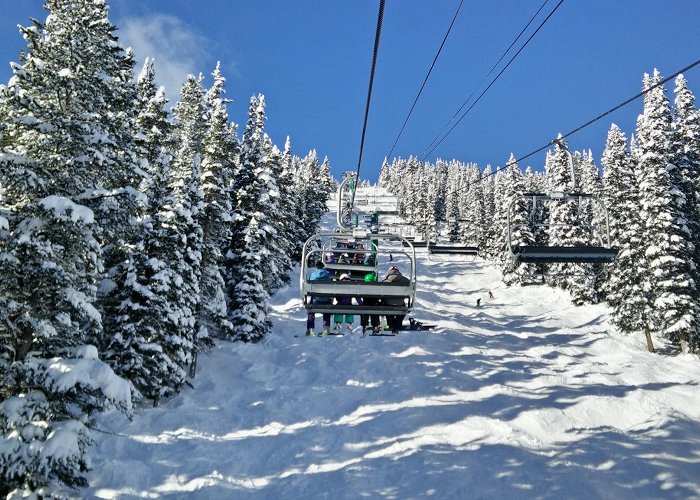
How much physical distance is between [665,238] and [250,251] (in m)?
28.7

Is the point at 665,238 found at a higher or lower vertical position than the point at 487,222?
lower

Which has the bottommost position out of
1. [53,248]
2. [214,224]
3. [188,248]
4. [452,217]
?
[53,248]

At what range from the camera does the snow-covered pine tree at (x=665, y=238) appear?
29.5m

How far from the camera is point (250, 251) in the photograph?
30516 millimetres

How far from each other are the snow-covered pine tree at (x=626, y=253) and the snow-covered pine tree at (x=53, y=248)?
33.0 meters

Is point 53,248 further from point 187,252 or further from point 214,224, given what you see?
point 214,224

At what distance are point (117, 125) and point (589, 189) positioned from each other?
2884 inches

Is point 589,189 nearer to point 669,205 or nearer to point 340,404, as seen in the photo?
point 669,205

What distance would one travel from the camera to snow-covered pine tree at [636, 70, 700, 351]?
96.9ft

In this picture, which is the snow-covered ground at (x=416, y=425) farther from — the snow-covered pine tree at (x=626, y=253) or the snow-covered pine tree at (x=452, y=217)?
the snow-covered pine tree at (x=452, y=217)

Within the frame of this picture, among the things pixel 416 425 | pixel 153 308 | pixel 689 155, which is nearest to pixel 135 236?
pixel 153 308

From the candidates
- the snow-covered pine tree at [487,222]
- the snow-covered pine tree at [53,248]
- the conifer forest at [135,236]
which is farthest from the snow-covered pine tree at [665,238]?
the snow-covered pine tree at [487,222]

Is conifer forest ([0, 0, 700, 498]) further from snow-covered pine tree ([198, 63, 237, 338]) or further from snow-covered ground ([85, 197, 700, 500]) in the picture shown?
snow-covered ground ([85, 197, 700, 500])

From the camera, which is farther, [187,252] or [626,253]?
[626,253]
